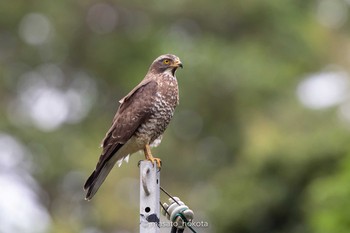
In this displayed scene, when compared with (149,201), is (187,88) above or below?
above

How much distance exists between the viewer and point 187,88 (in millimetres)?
20391

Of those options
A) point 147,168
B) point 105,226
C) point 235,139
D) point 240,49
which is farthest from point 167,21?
point 147,168

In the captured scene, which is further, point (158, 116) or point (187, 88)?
point (187, 88)

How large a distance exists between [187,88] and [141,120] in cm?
1194

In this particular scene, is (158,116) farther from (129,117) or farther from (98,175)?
(98,175)

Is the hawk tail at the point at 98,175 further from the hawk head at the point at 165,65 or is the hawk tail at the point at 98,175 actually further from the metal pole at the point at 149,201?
the metal pole at the point at 149,201

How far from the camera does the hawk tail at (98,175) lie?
26.0ft

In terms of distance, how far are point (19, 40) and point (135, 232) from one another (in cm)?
483

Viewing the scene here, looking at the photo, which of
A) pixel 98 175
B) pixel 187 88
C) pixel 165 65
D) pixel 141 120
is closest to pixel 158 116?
pixel 141 120

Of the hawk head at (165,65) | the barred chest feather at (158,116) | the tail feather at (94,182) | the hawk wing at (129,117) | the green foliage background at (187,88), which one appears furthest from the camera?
the green foliage background at (187,88)

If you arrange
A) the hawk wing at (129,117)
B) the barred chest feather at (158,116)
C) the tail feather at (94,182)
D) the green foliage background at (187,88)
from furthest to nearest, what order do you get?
the green foliage background at (187,88) < the barred chest feather at (158,116) < the hawk wing at (129,117) < the tail feather at (94,182)

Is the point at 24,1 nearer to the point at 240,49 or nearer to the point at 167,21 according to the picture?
the point at 167,21

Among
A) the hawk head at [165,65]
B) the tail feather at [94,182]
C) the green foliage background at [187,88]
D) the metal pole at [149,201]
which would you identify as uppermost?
the green foliage background at [187,88]

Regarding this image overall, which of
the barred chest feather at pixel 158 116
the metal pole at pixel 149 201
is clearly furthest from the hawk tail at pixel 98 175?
the metal pole at pixel 149 201
